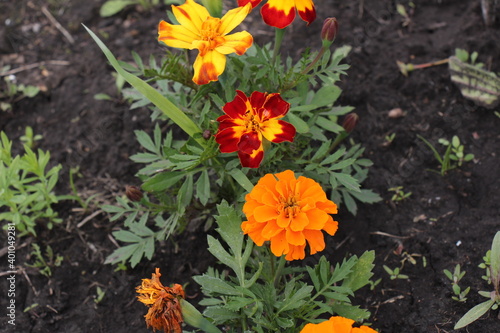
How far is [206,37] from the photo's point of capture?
1.55 m

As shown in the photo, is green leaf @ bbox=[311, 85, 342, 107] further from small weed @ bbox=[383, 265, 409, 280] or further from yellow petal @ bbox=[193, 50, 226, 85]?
small weed @ bbox=[383, 265, 409, 280]

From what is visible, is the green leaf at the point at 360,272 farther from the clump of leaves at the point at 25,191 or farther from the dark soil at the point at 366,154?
the clump of leaves at the point at 25,191

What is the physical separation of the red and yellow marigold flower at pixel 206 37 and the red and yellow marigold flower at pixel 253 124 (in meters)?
0.11

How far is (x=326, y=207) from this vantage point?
1.43 m

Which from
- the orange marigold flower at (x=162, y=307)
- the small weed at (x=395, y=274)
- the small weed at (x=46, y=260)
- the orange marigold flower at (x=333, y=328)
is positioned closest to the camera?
the orange marigold flower at (x=333, y=328)

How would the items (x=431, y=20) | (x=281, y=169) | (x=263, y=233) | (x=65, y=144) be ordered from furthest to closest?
(x=431, y=20)
(x=65, y=144)
(x=281, y=169)
(x=263, y=233)

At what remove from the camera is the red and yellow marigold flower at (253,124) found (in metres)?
1.48

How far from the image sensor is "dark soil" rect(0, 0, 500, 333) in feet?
6.07

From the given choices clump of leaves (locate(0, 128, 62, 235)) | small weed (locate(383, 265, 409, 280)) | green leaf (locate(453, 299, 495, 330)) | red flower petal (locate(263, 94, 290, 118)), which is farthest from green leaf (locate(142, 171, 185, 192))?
green leaf (locate(453, 299, 495, 330))

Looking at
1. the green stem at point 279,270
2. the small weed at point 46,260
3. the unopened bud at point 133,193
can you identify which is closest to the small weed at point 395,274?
the green stem at point 279,270

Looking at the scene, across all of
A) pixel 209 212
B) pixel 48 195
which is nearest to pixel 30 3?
pixel 48 195

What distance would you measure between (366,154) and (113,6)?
1.53 metres

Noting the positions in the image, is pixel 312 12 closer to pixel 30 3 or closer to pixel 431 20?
pixel 431 20

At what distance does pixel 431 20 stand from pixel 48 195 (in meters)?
1.80
